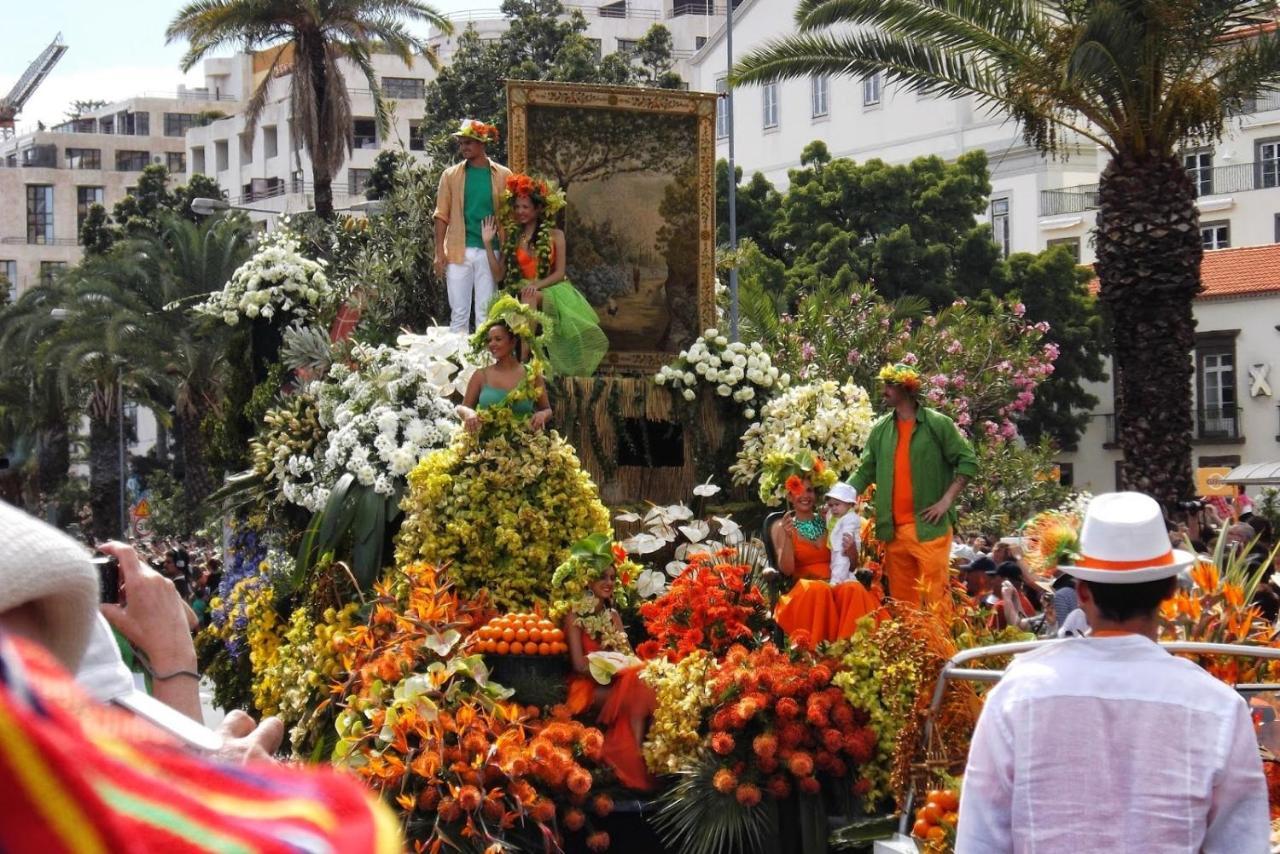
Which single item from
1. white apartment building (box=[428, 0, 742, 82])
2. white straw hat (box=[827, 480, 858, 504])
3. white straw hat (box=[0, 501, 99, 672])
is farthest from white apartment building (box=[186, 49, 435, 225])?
white straw hat (box=[0, 501, 99, 672])

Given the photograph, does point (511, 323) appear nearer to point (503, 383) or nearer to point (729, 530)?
point (503, 383)

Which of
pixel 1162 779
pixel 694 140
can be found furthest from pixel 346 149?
pixel 1162 779

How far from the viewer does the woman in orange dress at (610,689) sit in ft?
33.3

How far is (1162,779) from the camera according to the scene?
3799 mm

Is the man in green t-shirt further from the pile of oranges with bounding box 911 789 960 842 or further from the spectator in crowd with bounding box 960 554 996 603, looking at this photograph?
the pile of oranges with bounding box 911 789 960 842

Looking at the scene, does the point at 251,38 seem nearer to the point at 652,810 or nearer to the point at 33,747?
the point at 652,810

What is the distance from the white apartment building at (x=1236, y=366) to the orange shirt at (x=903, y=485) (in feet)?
117

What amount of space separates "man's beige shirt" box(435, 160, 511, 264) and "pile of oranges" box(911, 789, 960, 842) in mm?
8386

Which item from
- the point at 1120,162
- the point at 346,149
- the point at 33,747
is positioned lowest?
the point at 33,747

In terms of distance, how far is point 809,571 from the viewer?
444 inches

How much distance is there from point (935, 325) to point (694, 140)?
15066mm

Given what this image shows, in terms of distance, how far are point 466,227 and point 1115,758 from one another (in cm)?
1116

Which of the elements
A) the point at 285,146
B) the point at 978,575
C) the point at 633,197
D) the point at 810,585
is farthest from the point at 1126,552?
the point at 285,146

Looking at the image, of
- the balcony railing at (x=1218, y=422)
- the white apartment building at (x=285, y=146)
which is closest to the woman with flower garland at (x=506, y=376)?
the balcony railing at (x=1218, y=422)
